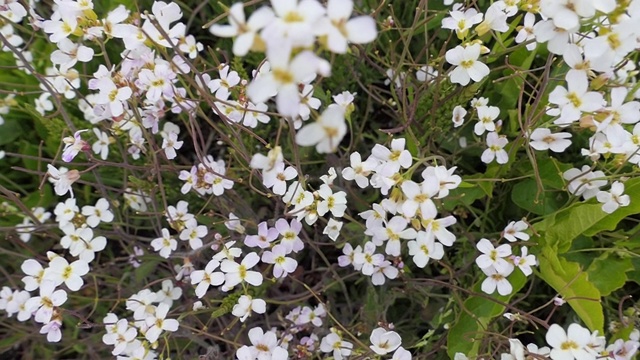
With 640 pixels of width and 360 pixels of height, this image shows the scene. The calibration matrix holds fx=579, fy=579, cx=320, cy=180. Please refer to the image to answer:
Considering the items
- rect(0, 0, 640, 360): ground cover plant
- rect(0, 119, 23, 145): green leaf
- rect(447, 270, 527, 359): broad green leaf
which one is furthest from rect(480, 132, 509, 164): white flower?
rect(0, 119, 23, 145): green leaf

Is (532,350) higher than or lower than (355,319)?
higher

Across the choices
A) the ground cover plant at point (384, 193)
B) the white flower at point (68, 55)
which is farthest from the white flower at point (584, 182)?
the white flower at point (68, 55)

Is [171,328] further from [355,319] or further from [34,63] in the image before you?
[34,63]

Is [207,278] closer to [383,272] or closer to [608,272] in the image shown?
[383,272]

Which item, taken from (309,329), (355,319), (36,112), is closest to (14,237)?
(36,112)

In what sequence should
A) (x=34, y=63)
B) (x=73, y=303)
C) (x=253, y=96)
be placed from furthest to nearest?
(x=34, y=63) < (x=73, y=303) < (x=253, y=96)

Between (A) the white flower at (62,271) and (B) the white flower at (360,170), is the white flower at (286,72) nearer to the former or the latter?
(B) the white flower at (360,170)
